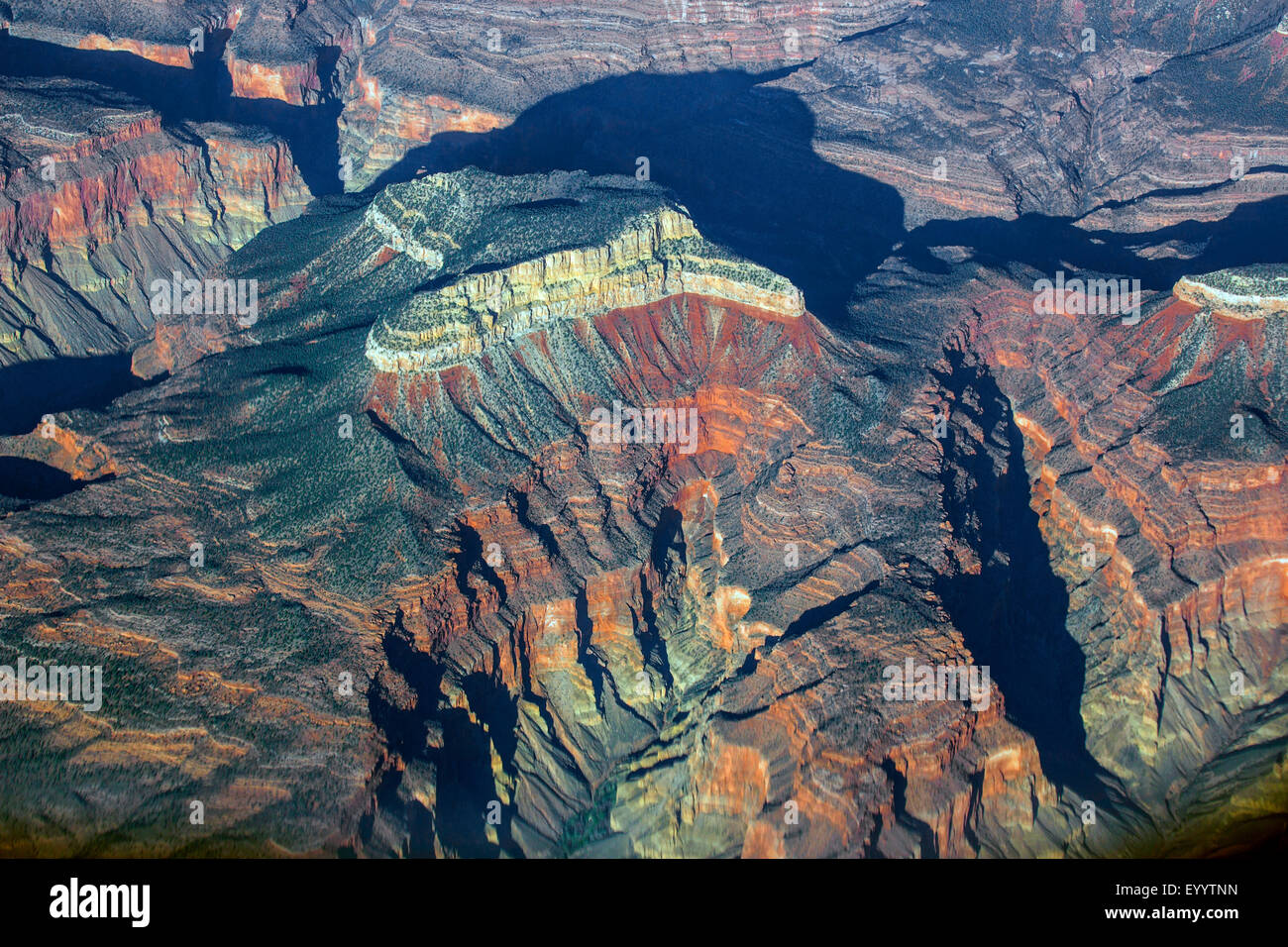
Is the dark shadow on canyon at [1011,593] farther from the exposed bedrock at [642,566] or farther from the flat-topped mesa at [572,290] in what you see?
the flat-topped mesa at [572,290]

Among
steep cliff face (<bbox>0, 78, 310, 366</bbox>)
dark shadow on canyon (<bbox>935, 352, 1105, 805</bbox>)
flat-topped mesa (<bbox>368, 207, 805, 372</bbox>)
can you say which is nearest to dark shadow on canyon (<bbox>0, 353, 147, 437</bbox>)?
steep cliff face (<bbox>0, 78, 310, 366</bbox>)

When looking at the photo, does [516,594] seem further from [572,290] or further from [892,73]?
[892,73]

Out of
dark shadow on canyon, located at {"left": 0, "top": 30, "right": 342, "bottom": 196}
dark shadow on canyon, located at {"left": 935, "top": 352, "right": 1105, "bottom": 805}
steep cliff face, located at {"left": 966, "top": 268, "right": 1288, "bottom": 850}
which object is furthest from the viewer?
dark shadow on canyon, located at {"left": 0, "top": 30, "right": 342, "bottom": 196}

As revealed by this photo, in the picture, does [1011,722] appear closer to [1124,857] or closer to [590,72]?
[1124,857]

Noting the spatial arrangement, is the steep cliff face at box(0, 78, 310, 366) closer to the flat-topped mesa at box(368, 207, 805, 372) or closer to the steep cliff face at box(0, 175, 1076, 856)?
the steep cliff face at box(0, 175, 1076, 856)

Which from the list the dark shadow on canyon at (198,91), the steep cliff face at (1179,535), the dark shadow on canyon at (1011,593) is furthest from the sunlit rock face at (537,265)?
the dark shadow on canyon at (198,91)

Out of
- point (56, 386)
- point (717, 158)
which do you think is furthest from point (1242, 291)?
point (56, 386)
